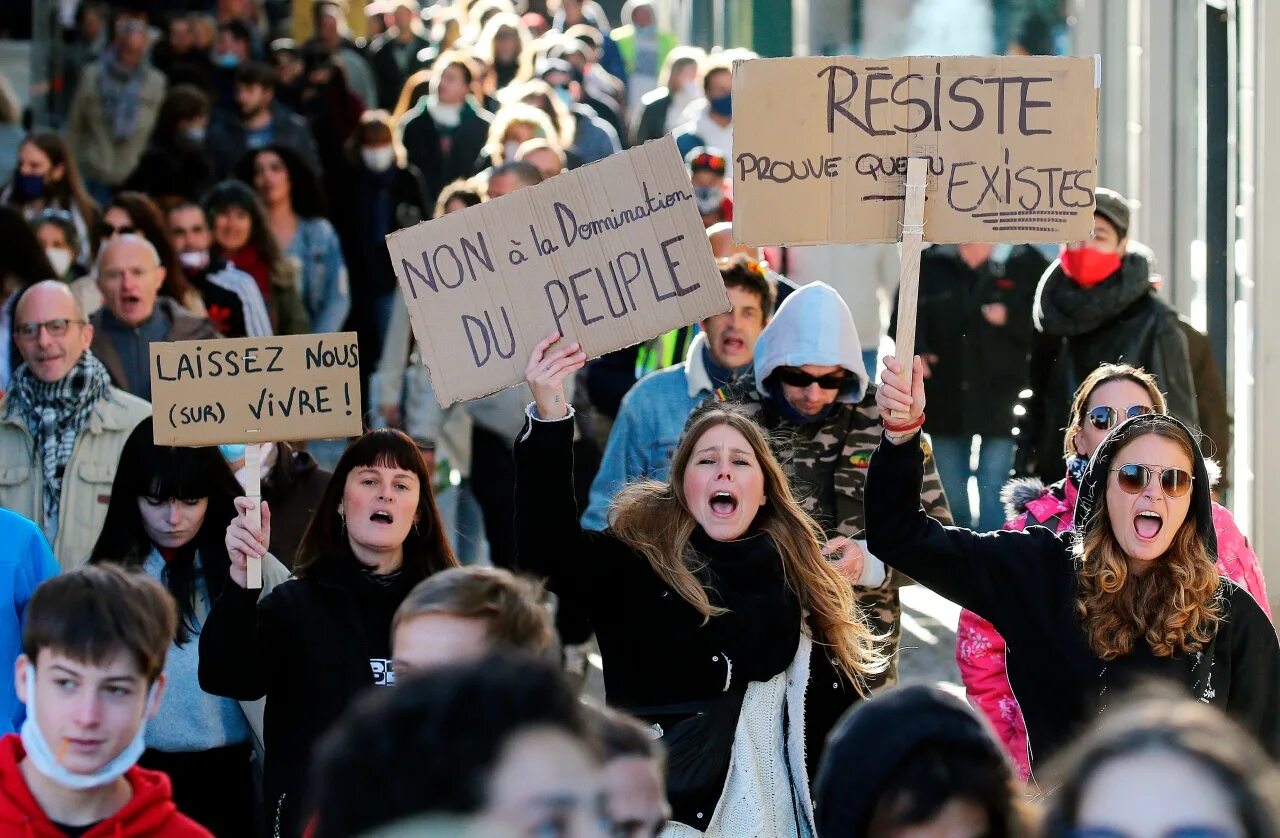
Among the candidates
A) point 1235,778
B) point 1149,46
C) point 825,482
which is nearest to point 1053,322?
point 825,482

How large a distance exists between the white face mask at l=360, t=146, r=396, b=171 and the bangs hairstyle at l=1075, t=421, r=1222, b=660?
8434mm

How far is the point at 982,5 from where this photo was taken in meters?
15.7

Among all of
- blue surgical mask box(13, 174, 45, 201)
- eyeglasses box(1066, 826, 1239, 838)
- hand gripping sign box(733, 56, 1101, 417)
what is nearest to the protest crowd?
eyeglasses box(1066, 826, 1239, 838)

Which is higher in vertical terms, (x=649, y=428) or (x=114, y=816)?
(x=649, y=428)

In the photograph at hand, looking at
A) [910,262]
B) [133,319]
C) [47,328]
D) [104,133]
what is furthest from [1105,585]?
[104,133]

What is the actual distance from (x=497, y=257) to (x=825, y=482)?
60.7 inches

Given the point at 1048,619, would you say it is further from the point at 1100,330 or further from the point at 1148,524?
the point at 1100,330

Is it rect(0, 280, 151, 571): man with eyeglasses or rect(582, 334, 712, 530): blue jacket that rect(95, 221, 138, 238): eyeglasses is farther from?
rect(582, 334, 712, 530): blue jacket

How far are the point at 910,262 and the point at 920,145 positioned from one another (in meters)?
0.43

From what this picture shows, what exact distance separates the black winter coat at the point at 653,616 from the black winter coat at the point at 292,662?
0.43m

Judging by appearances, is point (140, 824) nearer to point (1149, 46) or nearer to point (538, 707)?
point (538, 707)

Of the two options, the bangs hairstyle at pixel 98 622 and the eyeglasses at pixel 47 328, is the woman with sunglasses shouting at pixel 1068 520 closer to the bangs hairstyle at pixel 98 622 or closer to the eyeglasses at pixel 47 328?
the bangs hairstyle at pixel 98 622

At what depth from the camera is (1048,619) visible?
4.72m

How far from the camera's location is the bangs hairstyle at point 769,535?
5105mm
